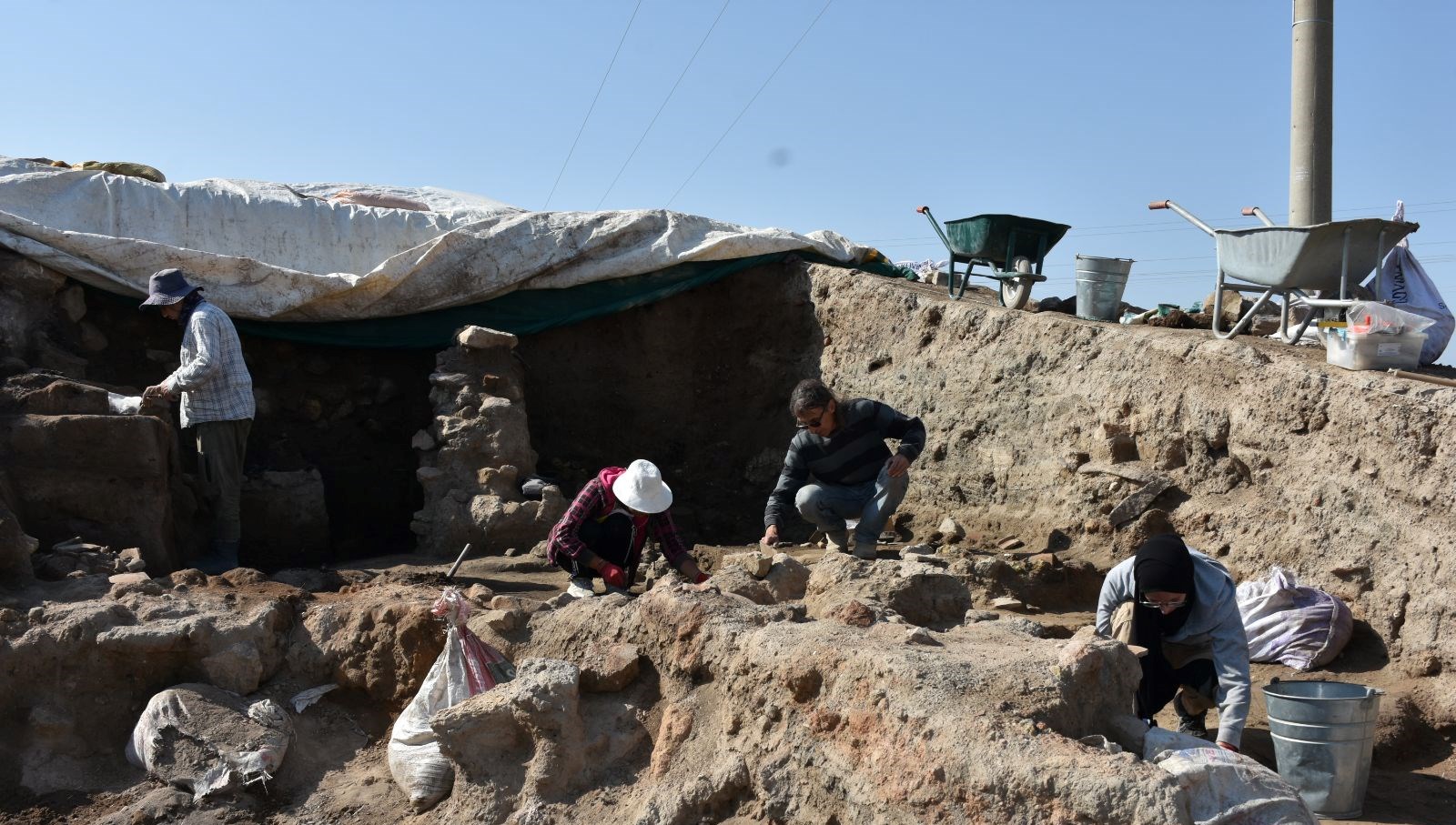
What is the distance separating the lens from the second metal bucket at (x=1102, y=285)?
25.8 feet

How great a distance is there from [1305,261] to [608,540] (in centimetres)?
377

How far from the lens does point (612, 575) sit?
5148 mm

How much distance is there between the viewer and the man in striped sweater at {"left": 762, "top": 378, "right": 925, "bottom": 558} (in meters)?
6.09

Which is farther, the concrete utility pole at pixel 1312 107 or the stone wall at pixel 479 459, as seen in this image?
the concrete utility pole at pixel 1312 107

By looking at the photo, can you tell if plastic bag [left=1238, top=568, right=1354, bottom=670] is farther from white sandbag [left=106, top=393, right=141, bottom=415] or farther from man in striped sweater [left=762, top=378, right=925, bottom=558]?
white sandbag [left=106, top=393, right=141, bottom=415]

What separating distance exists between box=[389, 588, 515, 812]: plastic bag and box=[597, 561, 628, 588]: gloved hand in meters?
0.80

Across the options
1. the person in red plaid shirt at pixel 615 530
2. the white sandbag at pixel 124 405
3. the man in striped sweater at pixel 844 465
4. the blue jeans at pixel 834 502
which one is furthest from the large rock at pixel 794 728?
the white sandbag at pixel 124 405

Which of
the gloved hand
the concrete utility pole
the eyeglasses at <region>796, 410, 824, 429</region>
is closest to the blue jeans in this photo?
the eyeglasses at <region>796, 410, 824, 429</region>

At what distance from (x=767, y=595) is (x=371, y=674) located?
158cm

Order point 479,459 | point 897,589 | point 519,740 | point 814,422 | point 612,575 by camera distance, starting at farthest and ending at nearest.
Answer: point 479,459 < point 814,422 < point 612,575 < point 897,589 < point 519,740

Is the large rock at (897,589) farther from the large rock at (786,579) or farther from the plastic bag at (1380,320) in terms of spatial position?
the plastic bag at (1380,320)

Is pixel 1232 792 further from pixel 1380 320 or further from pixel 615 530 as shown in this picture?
pixel 1380 320

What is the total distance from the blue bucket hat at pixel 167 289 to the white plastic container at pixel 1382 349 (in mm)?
5767

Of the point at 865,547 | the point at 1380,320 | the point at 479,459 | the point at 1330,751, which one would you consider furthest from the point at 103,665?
the point at 1380,320
